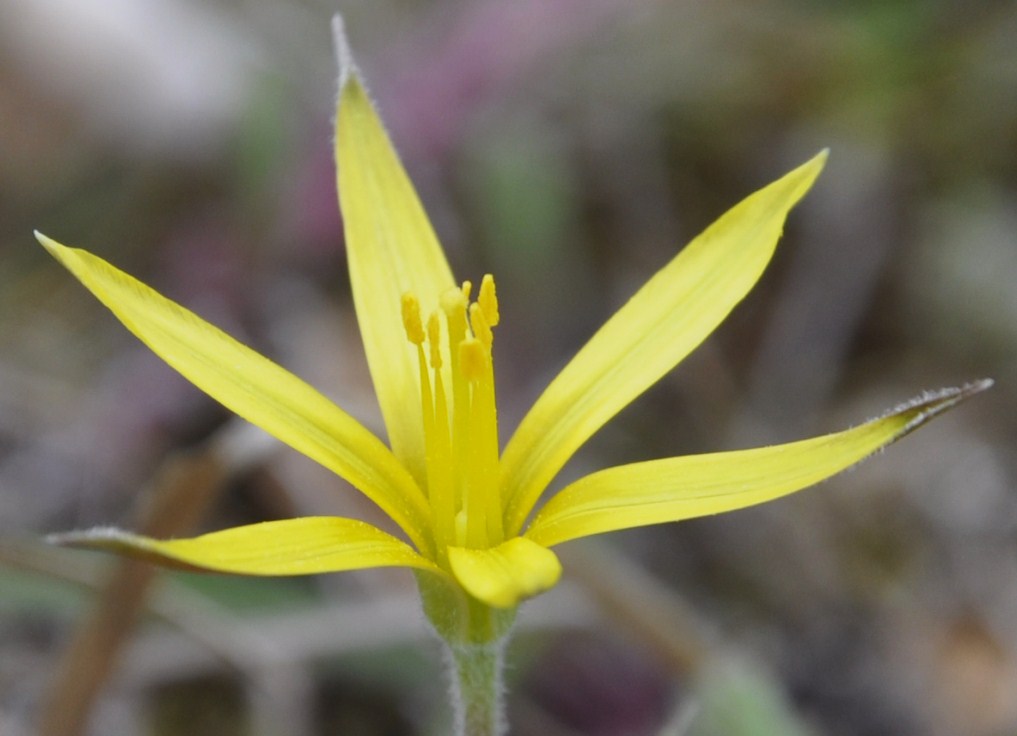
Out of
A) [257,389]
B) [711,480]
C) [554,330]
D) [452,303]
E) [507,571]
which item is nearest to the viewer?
[507,571]

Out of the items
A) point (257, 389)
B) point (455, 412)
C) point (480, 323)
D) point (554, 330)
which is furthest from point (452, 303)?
point (554, 330)

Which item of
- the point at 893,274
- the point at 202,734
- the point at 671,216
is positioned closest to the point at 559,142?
the point at 671,216

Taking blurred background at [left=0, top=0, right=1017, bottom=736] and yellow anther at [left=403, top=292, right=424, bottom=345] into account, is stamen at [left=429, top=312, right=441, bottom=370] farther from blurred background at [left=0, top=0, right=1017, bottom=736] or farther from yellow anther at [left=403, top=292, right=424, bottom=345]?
blurred background at [left=0, top=0, right=1017, bottom=736]

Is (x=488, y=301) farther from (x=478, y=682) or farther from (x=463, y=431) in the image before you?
(x=478, y=682)

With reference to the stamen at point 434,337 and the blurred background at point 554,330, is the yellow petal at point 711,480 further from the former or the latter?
the blurred background at point 554,330

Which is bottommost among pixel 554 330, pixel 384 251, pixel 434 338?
pixel 434 338

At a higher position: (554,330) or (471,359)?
(554,330)

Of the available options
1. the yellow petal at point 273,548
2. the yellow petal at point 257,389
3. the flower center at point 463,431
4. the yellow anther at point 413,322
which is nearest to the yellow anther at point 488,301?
the flower center at point 463,431
